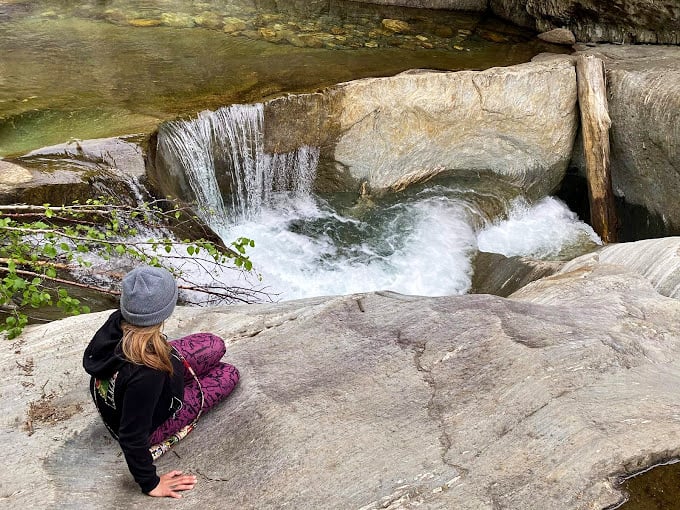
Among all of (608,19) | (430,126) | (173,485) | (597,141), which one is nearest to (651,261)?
(597,141)

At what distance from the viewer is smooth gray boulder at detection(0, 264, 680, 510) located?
91.1 inches

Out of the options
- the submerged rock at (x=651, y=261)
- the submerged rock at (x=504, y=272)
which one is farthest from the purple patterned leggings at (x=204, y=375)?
the submerged rock at (x=504, y=272)

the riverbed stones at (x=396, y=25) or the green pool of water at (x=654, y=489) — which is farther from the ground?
the riverbed stones at (x=396, y=25)

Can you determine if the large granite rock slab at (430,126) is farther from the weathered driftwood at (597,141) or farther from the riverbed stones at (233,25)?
the riverbed stones at (233,25)

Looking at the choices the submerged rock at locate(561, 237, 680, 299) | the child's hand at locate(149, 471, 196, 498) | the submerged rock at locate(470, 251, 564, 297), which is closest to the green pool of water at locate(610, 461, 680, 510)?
the child's hand at locate(149, 471, 196, 498)

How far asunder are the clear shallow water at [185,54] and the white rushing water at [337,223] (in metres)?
0.50

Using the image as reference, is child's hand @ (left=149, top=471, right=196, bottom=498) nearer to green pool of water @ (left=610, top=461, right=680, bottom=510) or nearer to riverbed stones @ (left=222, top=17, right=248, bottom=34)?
green pool of water @ (left=610, top=461, right=680, bottom=510)

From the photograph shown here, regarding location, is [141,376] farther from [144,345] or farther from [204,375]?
[204,375]

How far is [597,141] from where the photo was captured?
7.24 metres

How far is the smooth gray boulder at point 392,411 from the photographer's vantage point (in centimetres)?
231

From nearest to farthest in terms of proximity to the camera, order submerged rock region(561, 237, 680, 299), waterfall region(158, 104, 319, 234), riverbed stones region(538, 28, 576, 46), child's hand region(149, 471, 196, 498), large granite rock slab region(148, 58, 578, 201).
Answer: child's hand region(149, 471, 196, 498) < submerged rock region(561, 237, 680, 299) < waterfall region(158, 104, 319, 234) < large granite rock slab region(148, 58, 578, 201) < riverbed stones region(538, 28, 576, 46)

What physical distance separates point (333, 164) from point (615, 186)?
3.52 meters

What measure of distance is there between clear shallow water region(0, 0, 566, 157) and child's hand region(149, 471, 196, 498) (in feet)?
14.3

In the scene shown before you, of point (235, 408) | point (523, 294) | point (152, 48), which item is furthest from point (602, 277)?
point (152, 48)
